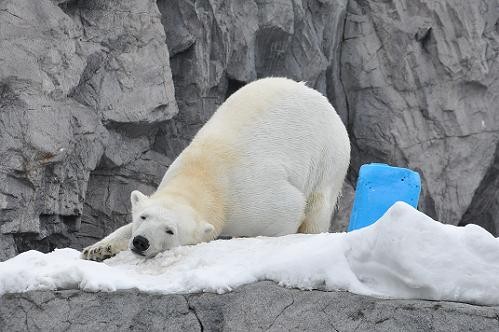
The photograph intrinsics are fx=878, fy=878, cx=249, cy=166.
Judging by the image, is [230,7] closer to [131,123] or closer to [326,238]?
[131,123]

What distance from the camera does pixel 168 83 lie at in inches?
351

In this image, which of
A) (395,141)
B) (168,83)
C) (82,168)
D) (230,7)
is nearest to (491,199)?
(395,141)

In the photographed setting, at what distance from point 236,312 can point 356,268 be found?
1.82 feet

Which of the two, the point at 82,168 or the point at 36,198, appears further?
the point at 82,168

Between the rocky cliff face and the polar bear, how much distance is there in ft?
6.87

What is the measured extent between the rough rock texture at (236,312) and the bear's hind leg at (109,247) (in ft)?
3.52

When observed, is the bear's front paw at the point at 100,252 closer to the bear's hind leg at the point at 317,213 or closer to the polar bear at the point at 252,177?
the polar bear at the point at 252,177

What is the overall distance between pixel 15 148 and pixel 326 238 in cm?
409

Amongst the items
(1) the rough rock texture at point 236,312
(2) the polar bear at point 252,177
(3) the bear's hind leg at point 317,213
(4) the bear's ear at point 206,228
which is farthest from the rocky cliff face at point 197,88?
(1) the rough rock texture at point 236,312

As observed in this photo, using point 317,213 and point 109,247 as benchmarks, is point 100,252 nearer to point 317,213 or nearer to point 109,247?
point 109,247

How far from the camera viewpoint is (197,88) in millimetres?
9672

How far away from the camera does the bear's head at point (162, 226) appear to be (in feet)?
16.0

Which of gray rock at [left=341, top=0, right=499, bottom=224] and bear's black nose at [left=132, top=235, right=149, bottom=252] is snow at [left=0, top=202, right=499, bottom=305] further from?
gray rock at [left=341, top=0, right=499, bottom=224]

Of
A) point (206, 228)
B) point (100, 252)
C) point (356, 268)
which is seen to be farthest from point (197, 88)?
point (356, 268)
